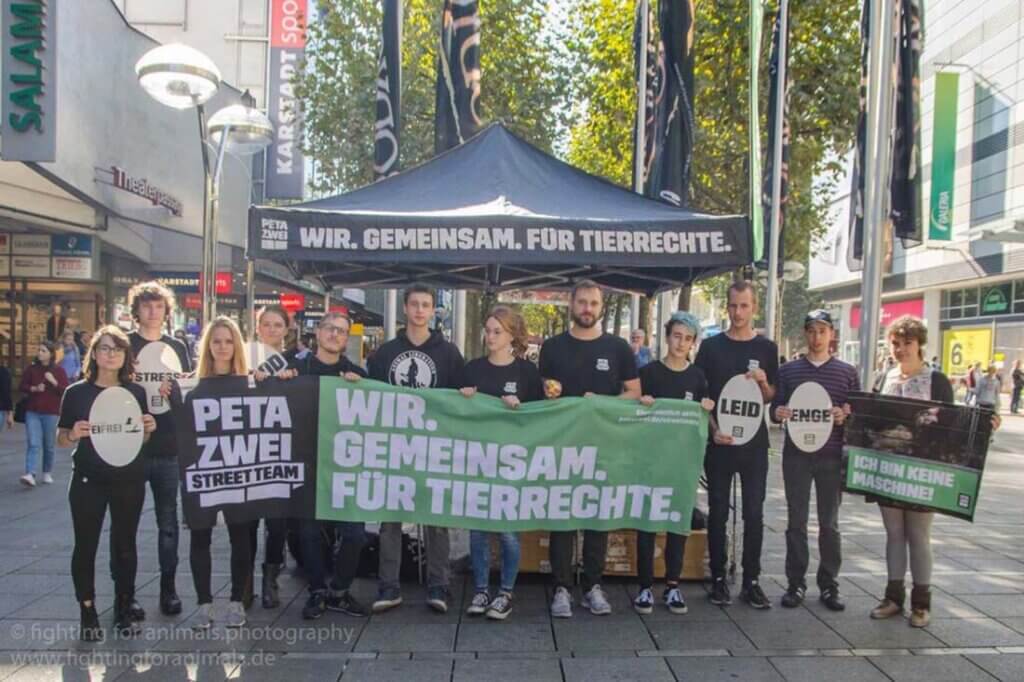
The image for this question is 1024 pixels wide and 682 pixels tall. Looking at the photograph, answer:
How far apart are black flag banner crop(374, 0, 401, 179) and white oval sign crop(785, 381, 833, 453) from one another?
4952 millimetres

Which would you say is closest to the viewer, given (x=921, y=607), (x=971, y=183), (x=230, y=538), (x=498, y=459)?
(x=230, y=538)

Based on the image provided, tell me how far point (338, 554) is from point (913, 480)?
149 inches

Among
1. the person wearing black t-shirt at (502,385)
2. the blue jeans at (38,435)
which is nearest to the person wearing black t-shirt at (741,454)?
the person wearing black t-shirt at (502,385)

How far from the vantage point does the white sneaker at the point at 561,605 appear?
4.94 meters

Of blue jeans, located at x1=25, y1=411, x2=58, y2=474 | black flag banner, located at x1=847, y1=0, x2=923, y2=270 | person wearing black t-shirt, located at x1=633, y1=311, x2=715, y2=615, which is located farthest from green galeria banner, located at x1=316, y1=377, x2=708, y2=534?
blue jeans, located at x1=25, y1=411, x2=58, y2=474

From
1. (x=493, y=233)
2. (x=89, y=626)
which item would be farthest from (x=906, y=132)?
(x=89, y=626)

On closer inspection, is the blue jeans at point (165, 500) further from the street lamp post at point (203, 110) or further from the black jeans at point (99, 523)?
the street lamp post at point (203, 110)

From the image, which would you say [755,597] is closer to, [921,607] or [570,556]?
[921,607]

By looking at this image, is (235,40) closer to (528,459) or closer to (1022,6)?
(1022,6)

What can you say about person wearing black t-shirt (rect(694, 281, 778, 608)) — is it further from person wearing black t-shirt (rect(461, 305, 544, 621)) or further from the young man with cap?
person wearing black t-shirt (rect(461, 305, 544, 621))

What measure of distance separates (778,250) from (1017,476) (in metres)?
5.40

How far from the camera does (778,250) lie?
37.0 feet

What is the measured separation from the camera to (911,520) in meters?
4.95

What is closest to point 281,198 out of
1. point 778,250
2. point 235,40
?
point 235,40
